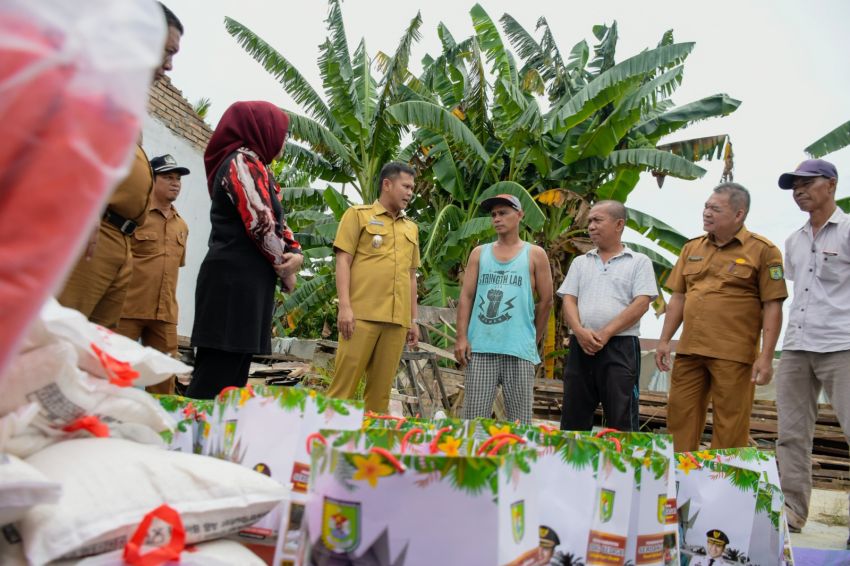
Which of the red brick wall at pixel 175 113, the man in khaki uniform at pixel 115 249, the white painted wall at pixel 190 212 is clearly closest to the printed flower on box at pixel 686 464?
the man in khaki uniform at pixel 115 249

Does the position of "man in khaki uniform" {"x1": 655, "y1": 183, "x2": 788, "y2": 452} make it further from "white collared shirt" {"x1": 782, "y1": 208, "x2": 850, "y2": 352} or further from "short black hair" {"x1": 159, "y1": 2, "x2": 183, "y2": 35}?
"short black hair" {"x1": 159, "y1": 2, "x2": 183, "y2": 35}

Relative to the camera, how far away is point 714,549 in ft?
6.77

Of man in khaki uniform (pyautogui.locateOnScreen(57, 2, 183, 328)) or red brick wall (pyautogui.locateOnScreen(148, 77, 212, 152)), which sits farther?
red brick wall (pyautogui.locateOnScreen(148, 77, 212, 152))

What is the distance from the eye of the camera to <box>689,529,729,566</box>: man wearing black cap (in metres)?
2.05

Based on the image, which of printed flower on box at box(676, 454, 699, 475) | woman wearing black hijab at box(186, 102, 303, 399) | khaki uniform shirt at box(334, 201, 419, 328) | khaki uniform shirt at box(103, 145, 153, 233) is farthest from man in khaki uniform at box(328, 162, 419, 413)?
printed flower on box at box(676, 454, 699, 475)

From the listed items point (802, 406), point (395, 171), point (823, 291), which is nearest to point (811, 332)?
point (823, 291)

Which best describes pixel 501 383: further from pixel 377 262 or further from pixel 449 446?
pixel 449 446

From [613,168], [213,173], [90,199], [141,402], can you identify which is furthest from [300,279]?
[90,199]

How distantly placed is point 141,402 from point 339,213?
9.30 meters

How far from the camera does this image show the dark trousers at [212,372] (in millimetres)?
2873

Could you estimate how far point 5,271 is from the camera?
533 millimetres

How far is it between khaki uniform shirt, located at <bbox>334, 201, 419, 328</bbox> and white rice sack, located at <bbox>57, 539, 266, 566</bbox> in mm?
3040

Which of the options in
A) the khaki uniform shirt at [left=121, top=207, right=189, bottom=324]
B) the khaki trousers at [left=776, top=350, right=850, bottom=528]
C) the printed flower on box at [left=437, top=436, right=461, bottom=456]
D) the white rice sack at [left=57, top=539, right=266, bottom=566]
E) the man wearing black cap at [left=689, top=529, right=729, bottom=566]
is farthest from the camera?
the khaki uniform shirt at [left=121, top=207, right=189, bottom=324]

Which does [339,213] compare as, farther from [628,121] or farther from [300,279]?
[628,121]
